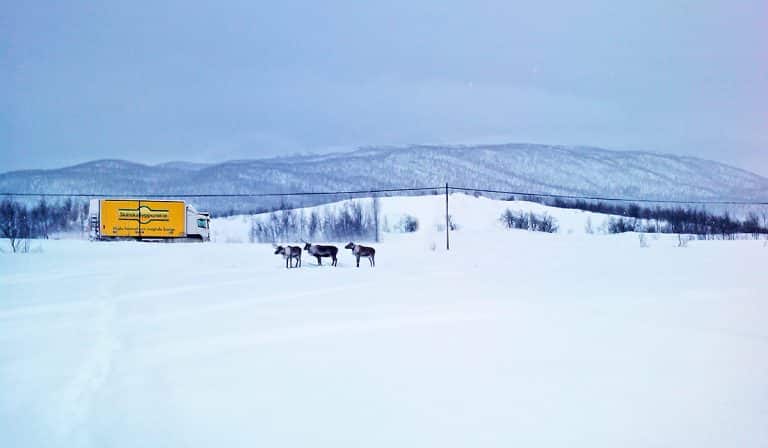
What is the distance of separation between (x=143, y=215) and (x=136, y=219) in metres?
0.40

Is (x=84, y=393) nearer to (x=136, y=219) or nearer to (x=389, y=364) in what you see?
(x=389, y=364)

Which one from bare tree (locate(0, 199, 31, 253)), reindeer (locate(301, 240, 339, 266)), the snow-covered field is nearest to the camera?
the snow-covered field

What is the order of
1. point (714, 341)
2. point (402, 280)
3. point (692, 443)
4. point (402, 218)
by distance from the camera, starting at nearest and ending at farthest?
1. point (692, 443)
2. point (714, 341)
3. point (402, 280)
4. point (402, 218)

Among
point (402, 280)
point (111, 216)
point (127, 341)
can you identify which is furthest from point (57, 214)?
point (127, 341)

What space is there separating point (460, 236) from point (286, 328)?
23619 mm

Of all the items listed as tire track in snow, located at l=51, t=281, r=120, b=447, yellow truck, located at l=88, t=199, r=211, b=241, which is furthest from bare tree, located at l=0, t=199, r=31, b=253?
tire track in snow, located at l=51, t=281, r=120, b=447

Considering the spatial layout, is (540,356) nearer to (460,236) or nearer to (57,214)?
(460,236)

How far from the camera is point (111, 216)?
29719 millimetres

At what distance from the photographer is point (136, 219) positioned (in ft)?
97.9

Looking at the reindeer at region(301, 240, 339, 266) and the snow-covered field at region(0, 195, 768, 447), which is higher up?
the reindeer at region(301, 240, 339, 266)

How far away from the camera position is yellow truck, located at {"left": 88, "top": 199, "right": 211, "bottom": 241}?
97.5ft

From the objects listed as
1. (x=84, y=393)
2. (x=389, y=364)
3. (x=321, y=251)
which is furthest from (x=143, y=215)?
(x=389, y=364)

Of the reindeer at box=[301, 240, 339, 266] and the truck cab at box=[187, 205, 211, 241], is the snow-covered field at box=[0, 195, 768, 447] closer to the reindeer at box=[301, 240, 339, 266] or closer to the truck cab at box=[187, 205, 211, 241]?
the reindeer at box=[301, 240, 339, 266]

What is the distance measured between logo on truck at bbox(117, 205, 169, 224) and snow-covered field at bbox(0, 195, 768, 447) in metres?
18.7
